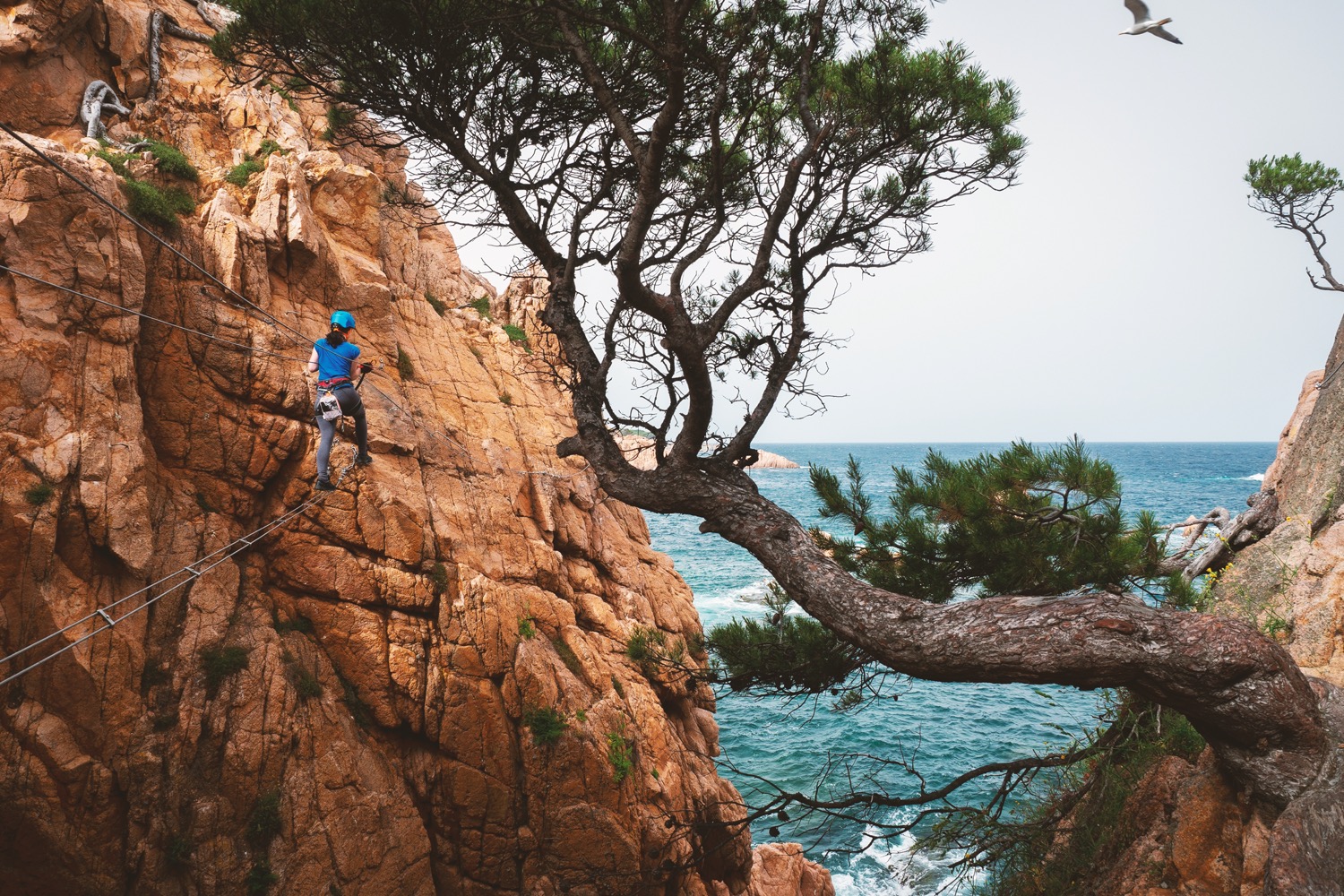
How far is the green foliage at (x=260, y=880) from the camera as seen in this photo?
7473mm

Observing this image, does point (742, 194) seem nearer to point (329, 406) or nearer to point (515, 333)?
point (329, 406)

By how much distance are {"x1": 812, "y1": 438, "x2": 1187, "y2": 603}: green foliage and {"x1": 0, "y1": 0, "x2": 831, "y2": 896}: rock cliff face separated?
96.5 inches

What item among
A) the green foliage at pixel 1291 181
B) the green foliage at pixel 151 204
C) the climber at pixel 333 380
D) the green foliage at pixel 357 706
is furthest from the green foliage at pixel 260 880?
the green foliage at pixel 1291 181

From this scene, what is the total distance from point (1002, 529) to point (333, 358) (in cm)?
688

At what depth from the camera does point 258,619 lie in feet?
28.3

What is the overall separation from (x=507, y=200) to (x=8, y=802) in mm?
7766

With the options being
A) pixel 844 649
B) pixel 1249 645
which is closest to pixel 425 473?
pixel 844 649

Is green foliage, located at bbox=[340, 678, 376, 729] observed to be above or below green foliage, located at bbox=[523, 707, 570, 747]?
above

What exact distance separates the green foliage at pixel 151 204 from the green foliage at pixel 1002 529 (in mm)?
9263

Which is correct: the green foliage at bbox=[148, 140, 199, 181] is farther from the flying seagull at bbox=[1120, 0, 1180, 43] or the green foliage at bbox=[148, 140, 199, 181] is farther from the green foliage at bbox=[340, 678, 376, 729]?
the flying seagull at bbox=[1120, 0, 1180, 43]

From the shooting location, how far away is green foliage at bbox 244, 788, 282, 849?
7.64 m

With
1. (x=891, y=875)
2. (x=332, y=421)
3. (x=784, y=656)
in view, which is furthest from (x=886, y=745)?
(x=332, y=421)

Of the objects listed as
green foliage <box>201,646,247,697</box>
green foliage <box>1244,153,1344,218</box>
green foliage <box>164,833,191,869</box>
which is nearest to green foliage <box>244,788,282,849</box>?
green foliage <box>164,833,191,869</box>

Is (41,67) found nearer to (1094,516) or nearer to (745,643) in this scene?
(745,643)
